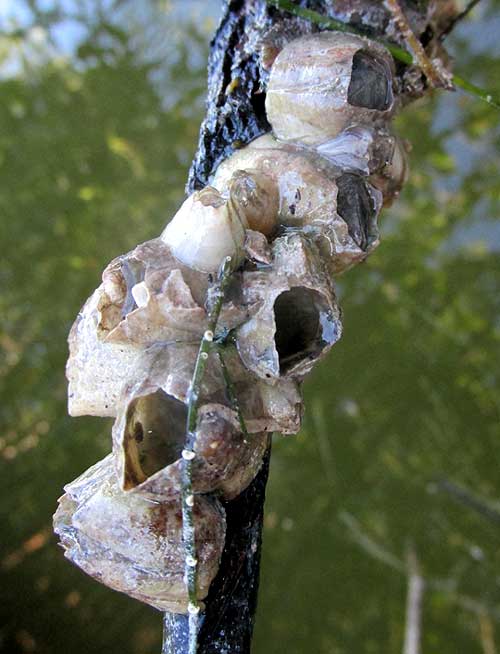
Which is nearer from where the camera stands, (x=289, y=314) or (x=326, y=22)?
(x=289, y=314)

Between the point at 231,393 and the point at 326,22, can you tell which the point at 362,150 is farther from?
the point at 231,393

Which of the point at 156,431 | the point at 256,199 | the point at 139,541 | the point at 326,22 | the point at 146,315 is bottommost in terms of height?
the point at 139,541

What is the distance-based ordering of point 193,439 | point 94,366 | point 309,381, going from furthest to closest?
1. point 309,381
2. point 94,366
3. point 193,439

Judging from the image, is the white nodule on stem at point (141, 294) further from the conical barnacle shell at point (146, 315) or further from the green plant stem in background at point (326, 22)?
the green plant stem in background at point (326, 22)

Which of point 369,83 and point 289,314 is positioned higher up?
point 369,83

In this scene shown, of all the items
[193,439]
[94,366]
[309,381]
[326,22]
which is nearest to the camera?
[193,439]

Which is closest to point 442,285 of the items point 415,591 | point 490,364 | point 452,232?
point 452,232

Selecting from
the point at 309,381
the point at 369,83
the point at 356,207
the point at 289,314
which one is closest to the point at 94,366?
the point at 289,314

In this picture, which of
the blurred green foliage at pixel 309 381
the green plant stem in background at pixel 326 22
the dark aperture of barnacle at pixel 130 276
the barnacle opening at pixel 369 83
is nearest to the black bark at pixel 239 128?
the green plant stem in background at pixel 326 22
